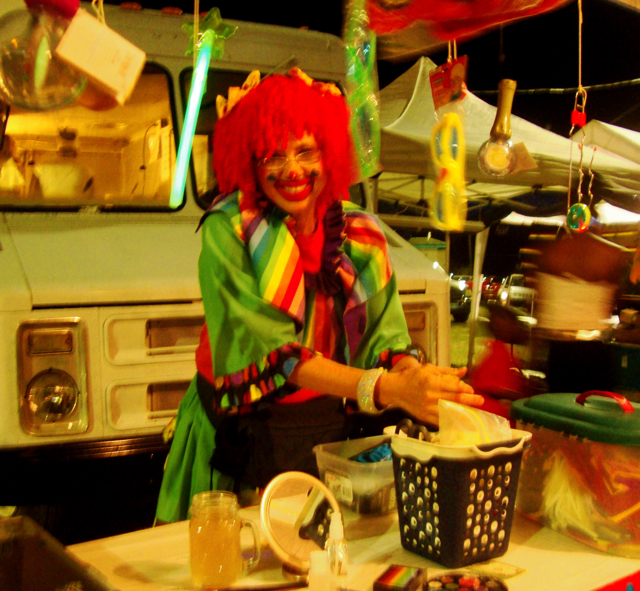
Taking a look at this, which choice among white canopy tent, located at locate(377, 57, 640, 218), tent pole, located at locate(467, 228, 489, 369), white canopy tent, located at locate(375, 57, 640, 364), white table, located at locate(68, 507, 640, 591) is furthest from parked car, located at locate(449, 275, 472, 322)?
white table, located at locate(68, 507, 640, 591)

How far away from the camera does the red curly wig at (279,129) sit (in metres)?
1.59

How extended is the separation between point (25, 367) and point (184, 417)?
0.73 meters

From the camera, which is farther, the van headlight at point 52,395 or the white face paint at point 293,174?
the van headlight at point 52,395

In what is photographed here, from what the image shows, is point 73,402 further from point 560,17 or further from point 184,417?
point 560,17

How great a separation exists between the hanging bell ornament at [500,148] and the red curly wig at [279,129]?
105 cm

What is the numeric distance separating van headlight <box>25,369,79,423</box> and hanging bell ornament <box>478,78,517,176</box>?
188 centimetres

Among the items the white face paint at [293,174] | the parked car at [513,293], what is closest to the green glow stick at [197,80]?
the white face paint at [293,174]

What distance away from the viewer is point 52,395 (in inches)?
86.2

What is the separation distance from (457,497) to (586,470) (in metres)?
0.31

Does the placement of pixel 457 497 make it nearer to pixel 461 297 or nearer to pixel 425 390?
pixel 425 390

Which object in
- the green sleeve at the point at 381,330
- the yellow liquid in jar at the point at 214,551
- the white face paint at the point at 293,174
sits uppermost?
the white face paint at the point at 293,174

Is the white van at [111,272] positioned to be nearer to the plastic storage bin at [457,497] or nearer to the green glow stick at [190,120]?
the green glow stick at [190,120]

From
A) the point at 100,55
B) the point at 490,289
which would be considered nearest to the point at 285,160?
the point at 100,55

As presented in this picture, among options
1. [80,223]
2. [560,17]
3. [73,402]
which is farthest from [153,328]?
[560,17]
